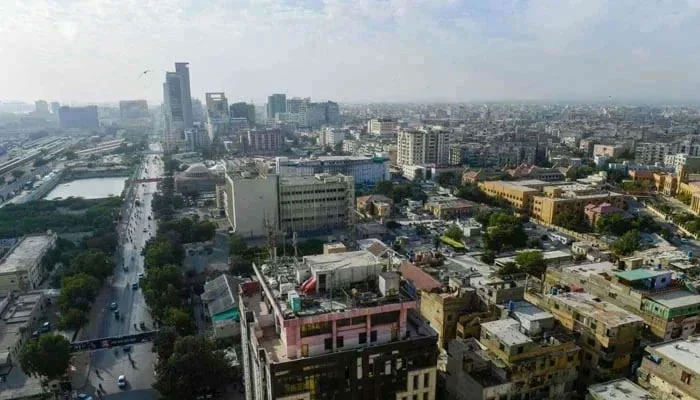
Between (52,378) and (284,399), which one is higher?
(284,399)

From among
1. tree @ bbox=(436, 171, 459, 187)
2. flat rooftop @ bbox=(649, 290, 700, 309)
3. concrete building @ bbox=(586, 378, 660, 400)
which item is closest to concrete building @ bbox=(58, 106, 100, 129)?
tree @ bbox=(436, 171, 459, 187)

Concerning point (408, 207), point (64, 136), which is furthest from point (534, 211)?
point (64, 136)

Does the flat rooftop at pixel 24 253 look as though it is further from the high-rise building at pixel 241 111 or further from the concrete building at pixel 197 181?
the high-rise building at pixel 241 111

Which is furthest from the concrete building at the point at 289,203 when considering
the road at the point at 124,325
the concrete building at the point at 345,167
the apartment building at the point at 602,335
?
the apartment building at the point at 602,335

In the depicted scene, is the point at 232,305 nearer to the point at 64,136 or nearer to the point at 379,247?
the point at 379,247

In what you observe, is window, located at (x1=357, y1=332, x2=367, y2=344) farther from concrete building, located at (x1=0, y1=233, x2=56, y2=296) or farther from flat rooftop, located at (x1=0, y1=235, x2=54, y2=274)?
flat rooftop, located at (x1=0, y1=235, x2=54, y2=274)

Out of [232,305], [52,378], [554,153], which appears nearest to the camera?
[52,378]
